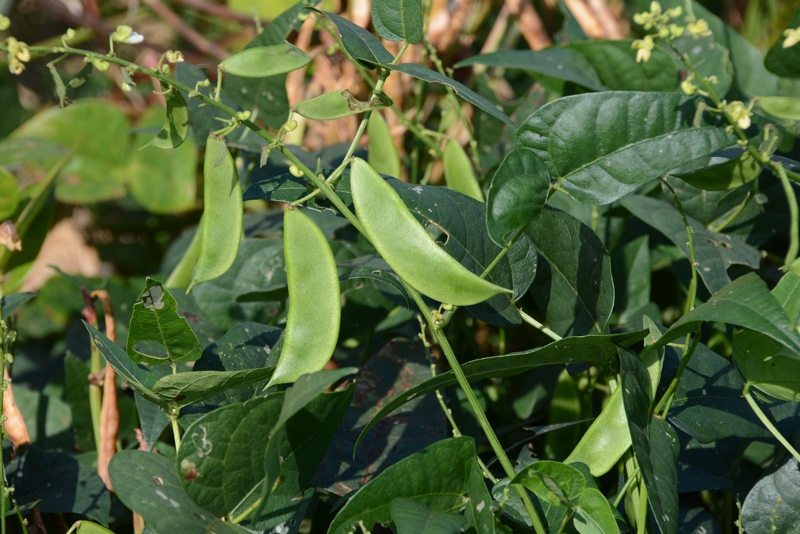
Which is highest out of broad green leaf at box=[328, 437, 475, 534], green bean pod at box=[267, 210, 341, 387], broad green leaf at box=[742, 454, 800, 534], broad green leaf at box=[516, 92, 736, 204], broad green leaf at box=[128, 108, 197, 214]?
broad green leaf at box=[516, 92, 736, 204]

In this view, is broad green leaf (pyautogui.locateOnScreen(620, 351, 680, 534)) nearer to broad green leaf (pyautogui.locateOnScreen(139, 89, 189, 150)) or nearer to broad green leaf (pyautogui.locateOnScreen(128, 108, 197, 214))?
broad green leaf (pyautogui.locateOnScreen(139, 89, 189, 150))

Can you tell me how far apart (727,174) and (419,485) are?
0.94ft

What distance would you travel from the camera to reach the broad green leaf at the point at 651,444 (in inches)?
12.8

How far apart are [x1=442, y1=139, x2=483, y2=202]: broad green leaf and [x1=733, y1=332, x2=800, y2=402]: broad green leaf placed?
263 mm

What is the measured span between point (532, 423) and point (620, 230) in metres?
0.22

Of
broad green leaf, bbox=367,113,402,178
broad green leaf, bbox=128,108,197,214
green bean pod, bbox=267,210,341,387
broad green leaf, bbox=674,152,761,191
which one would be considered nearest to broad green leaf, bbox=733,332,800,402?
broad green leaf, bbox=674,152,761,191

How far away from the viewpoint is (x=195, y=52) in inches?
47.6

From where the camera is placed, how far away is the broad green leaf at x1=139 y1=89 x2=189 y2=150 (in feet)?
1.20

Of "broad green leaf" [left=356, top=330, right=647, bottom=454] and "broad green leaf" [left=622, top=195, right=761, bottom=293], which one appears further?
"broad green leaf" [left=622, top=195, right=761, bottom=293]

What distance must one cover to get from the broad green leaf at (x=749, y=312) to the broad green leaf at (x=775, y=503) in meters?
0.16

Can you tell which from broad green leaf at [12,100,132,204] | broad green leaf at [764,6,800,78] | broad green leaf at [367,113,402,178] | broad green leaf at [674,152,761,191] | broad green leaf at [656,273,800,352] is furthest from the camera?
broad green leaf at [12,100,132,204]

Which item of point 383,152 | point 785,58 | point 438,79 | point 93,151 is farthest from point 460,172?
point 93,151

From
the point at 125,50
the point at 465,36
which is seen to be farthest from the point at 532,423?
the point at 125,50

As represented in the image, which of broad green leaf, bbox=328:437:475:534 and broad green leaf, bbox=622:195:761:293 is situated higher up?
broad green leaf, bbox=622:195:761:293
